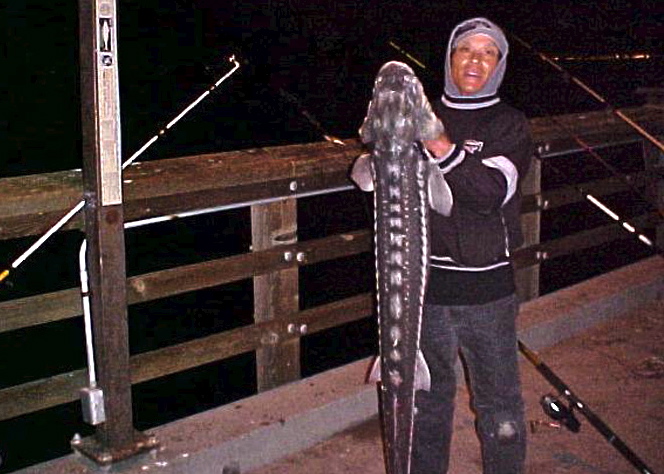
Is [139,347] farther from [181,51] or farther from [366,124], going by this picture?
[181,51]

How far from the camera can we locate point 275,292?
566 cm

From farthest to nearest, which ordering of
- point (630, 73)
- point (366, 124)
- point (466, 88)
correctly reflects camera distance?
point (630, 73) → point (466, 88) → point (366, 124)

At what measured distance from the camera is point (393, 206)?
3922 millimetres

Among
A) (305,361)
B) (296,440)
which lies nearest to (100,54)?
(296,440)

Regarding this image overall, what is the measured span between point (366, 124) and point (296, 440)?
2.26 meters

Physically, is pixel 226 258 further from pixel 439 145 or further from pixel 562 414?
pixel 562 414

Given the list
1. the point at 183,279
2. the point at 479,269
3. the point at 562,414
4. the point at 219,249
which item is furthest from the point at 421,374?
the point at 219,249

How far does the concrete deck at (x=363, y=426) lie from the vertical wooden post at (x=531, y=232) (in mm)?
512

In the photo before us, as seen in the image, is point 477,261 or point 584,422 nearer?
point 477,261

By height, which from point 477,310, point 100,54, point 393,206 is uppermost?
point 100,54

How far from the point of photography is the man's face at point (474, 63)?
414 cm

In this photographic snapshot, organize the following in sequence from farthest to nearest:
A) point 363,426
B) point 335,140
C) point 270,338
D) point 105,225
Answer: point 335,140 → point 363,426 → point 270,338 → point 105,225

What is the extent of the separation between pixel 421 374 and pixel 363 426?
1760 millimetres

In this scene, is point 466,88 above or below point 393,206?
above
